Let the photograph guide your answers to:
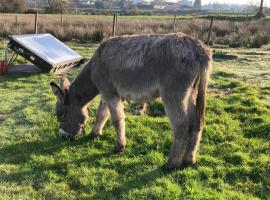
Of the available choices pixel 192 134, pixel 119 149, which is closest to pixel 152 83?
pixel 192 134

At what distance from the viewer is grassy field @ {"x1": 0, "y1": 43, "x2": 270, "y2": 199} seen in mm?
4852

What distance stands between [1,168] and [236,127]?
3978 millimetres

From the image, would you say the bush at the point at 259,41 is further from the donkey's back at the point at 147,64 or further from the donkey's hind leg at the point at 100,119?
the donkey's back at the point at 147,64

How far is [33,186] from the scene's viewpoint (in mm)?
4980

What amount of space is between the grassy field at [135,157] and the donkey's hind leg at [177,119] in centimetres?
23

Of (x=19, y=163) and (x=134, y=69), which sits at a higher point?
(x=134, y=69)

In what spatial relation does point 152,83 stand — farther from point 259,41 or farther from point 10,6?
point 10,6

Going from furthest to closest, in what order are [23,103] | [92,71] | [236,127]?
[23,103]
[236,127]
[92,71]

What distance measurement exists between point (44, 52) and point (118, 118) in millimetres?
5557

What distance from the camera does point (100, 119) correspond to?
6.53 meters

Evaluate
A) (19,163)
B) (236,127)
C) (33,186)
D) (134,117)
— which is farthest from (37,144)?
(236,127)

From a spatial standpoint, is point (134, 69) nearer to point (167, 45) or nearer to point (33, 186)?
point (167, 45)

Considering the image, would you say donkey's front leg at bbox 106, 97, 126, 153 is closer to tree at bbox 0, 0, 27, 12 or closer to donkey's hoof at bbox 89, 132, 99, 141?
donkey's hoof at bbox 89, 132, 99, 141

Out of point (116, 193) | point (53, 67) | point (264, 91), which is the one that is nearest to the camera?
point (116, 193)
